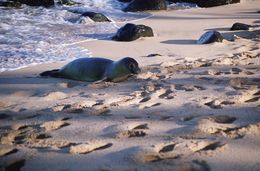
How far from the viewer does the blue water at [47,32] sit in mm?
5320

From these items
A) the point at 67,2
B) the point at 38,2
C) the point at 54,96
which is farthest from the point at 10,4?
the point at 54,96

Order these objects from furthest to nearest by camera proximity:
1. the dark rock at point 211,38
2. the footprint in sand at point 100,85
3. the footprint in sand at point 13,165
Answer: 1. the dark rock at point 211,38
2. the footprint in sand at point 100,85
3. the footprint in sand at point 13,165

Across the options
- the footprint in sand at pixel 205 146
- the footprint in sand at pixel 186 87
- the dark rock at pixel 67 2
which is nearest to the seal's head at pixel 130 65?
the footprint in sand at pixel 186 87

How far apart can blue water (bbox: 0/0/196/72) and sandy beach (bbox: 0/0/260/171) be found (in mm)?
501

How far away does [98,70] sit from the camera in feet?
13.7

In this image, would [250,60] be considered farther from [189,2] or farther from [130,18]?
[189,2]

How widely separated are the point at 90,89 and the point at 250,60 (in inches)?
88.7

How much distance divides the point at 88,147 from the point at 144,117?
0.66 m

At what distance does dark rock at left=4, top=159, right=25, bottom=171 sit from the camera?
7.34 feet

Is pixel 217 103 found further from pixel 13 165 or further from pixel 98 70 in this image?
pixel 13 165

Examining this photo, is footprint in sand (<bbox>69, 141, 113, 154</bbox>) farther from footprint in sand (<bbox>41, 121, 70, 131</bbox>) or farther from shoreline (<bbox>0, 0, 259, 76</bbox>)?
shoreline (<bbox>0, 0, 259, 76</bbox>)

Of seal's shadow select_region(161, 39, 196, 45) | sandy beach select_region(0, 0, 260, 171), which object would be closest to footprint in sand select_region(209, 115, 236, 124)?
sandy beach select_region(0, 0, 260, 171)

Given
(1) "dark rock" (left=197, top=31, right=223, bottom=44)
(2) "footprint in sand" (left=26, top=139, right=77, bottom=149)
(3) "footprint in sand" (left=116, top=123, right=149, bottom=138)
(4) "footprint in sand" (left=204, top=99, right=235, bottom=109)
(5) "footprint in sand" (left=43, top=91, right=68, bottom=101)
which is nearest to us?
(2) "footprint in sand" (left=26, top=139, right=77, bottom=149)

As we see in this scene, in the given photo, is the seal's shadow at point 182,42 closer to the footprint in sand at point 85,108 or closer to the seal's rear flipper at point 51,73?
the seal's rear flipper at point 51,73
